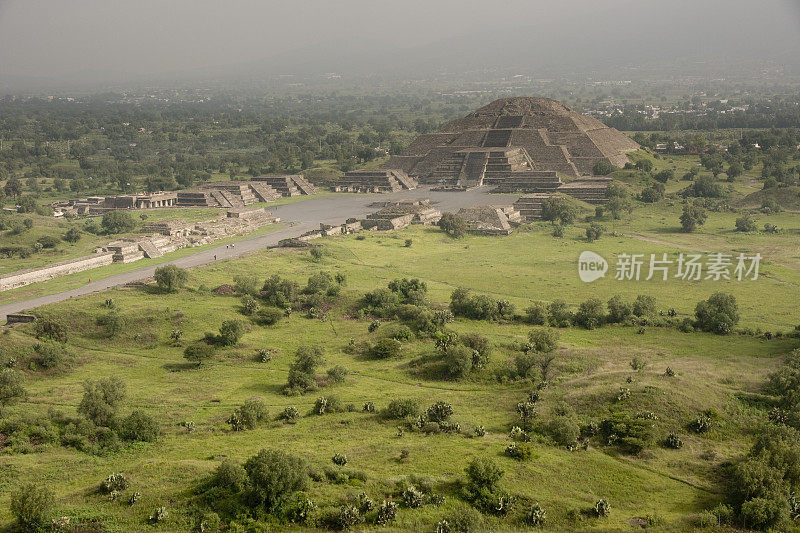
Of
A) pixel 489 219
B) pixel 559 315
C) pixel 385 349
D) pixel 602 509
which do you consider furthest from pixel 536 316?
pixel 489 219

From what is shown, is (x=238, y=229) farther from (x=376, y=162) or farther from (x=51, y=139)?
(x=51, y=139)

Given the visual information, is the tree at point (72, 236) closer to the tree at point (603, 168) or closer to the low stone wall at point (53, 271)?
the low stone wall at point (53, 271)

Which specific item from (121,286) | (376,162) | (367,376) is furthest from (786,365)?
(376,162)

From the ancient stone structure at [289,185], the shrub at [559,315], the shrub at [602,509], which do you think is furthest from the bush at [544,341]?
the ancient stone structure at [289,185]

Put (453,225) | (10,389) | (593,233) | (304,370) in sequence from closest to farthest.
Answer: (10,389)
(304,370)
(593,233)
(453,225)

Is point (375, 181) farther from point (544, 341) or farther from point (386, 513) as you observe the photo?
point (386, 513)

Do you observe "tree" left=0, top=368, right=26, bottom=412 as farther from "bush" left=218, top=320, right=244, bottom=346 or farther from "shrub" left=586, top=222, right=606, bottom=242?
"shrub" left=586, top=222, right=606, bottom=242

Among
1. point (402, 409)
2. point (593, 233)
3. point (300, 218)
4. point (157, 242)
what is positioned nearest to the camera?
point (402, 409)
